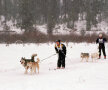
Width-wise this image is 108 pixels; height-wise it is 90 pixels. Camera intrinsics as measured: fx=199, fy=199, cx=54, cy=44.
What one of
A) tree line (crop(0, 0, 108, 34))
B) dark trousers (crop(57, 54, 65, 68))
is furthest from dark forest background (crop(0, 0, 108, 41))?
dark trousers (crop(57, 54, 65, 68))

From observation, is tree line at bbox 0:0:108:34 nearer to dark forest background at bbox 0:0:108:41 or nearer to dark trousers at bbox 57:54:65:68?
dark forest background at bbox 0:0:108:41

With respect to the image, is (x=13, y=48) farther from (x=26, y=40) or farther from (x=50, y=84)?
(x=50, y=84)

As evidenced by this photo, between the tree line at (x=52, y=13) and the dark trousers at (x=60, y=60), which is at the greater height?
the tree line at (x=52, y=13)

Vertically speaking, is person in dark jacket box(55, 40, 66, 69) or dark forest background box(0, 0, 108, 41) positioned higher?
dark forest background box(0, 0, 108, 41)

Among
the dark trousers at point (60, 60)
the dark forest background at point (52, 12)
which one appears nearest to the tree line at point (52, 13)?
the dark forest background at point (52, 12)

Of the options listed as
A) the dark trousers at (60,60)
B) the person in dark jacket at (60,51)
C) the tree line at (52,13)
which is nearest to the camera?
the person in dark jacket at (60,51)

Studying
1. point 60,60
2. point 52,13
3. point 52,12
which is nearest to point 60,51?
point 60,60

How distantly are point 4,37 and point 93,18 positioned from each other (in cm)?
3090

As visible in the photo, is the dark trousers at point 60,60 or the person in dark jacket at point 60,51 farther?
the dark trousers at point 60,60

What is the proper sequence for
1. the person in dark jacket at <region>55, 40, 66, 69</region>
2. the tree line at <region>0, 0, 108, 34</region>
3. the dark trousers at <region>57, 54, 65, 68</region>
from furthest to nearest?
the tree line at <region>0, 0, 108, 34</region> → the dark trousers at <region>57, 54, 65, 68</region> → the person in dark jacket at <region>55, 40, 66, 69</region>

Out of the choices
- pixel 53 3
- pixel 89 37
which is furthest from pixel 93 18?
pixel 89 37

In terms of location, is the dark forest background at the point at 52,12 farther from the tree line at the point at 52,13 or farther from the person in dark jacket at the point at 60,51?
the person in dark jacket at the point at 60,51

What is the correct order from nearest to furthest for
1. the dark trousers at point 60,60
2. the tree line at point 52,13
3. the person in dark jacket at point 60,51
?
the person in dark jacket at point 60,51
the dark trousers at point 60,60
the tree line at point 52,13

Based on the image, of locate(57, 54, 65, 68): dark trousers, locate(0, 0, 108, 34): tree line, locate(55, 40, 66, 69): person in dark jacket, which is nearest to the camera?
locate(55, 40, 66, 69): person in dark jacket
